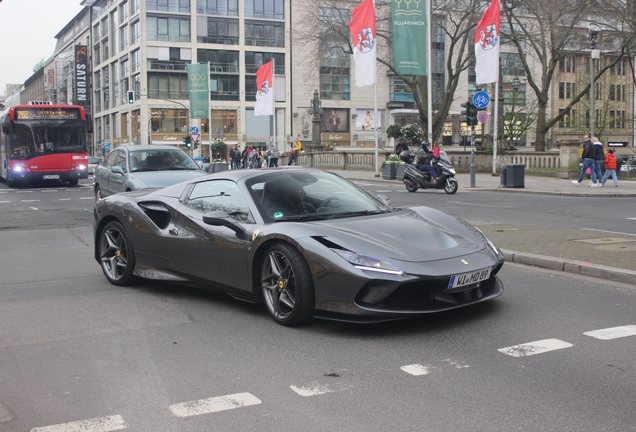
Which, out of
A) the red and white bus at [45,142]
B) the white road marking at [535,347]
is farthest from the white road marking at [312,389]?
the red and white bus at [45,142]

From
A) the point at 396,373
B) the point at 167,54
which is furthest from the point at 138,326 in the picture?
the point at 167,54

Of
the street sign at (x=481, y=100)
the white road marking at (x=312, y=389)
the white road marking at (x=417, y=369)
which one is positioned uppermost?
the street sign at (x=481, y=100)

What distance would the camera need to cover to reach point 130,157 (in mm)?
15812

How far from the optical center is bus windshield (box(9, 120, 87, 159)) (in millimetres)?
28531

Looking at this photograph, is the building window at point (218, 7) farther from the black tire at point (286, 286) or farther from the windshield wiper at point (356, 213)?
the black tire at point (286, 286)

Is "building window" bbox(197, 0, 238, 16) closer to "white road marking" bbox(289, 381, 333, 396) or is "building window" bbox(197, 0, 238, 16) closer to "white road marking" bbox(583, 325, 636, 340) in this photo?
"white road marking" bbox(583, 325, 636, 340)

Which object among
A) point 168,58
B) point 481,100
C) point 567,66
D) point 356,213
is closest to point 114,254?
point 356,213

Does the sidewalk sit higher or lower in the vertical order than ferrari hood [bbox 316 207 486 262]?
lower

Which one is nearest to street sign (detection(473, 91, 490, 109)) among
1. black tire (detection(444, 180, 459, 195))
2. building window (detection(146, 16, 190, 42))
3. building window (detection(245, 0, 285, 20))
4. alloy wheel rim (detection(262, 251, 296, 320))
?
black tire (detection(444, 180, 459, 195))

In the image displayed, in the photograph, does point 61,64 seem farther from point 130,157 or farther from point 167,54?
point 130,157

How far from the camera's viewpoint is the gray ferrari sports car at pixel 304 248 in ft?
17.7

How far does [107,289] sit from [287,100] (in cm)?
7587

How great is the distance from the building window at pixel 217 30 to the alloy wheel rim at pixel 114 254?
2909 inches

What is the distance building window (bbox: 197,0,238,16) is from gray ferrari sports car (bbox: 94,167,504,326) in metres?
74.7
